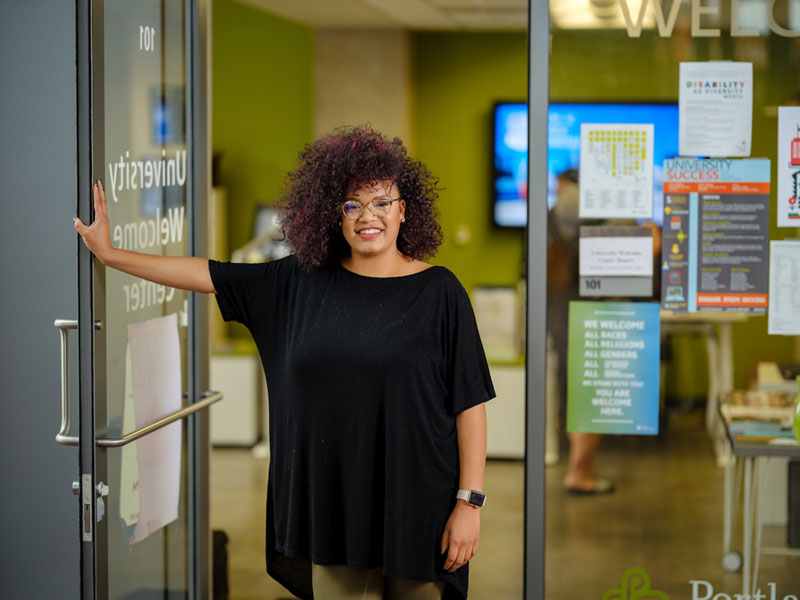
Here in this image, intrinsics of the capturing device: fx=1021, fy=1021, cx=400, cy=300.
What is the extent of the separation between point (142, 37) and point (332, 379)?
117cm

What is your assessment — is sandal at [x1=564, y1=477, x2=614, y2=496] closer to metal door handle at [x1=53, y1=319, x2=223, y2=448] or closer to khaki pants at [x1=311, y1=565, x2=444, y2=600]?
khaki pants at [x1=311, y1=565, x2=444, y2=600]

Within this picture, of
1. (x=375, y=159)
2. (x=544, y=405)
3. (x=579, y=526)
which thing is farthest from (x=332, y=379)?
(x=579, y=526)

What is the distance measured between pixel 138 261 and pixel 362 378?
0.60 m

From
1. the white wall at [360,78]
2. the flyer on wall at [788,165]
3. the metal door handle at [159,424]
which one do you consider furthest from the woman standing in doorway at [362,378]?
the white wall at [360,78]

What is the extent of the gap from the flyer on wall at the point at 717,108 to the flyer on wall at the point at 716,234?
0.14 feet

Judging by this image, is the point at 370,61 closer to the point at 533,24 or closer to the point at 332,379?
the point at 533,24

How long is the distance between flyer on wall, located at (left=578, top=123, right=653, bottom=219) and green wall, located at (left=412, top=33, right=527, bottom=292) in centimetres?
465

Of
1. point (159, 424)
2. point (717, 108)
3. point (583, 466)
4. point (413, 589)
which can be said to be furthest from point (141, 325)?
point (717, 108)

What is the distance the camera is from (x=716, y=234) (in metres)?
2.77

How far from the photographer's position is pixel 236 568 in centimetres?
420

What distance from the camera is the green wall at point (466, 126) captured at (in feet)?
24.5

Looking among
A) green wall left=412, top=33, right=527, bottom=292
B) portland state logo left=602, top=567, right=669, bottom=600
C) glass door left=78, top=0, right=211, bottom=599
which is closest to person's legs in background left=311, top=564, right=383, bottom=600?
glass door left=78, top=0, right=211, bottom=599

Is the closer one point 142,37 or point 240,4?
point 142,37

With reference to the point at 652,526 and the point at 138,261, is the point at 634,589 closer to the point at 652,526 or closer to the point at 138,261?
the point at 652,526
